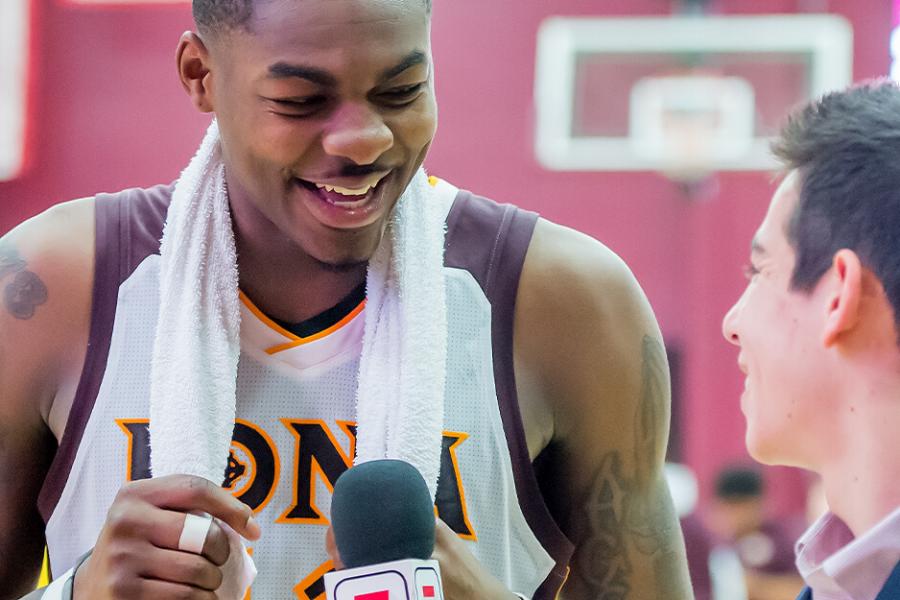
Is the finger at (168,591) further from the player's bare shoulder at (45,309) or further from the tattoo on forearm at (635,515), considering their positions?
the tattoo on forearm at (635,515)

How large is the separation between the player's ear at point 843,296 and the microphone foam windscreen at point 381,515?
17.0 inches

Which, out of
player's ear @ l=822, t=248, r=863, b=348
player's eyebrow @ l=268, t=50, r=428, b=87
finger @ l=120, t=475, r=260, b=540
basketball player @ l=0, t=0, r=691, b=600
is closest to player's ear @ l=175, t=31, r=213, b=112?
basketball player @ l=0, t=0, r=691, b=600

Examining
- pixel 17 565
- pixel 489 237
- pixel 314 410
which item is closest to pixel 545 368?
pixel 489 237

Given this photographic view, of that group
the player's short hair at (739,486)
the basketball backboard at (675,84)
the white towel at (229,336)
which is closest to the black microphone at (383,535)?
the white towel at (229,336)

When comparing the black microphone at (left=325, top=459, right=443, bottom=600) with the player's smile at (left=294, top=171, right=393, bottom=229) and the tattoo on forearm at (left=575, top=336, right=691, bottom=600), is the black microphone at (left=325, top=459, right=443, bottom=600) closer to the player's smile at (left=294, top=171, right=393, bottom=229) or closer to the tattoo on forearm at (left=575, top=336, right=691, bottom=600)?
the player's smile at (left=294, top=171, right=393, bottom=229)

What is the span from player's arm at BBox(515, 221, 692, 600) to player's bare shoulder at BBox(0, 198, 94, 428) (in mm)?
558

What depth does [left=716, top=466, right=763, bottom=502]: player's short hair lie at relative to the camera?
5414 millimetres

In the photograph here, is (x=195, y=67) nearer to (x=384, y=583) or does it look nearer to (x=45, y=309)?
(x=45, y=309)

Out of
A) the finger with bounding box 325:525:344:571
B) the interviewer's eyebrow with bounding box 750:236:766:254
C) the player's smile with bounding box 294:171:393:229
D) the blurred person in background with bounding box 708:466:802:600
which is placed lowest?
the blurred person in background with bounding box 708:466:802:600

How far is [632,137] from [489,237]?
462 centimetres

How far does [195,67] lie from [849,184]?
81 cm

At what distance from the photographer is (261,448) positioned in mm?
1597

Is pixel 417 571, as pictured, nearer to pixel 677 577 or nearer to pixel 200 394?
pixel 200 394

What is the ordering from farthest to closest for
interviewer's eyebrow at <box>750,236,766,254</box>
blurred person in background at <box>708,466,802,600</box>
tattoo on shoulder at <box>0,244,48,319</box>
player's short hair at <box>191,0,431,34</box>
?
blurred person in background at <box>708,466,802,600</box> → tattoo on shoulder at <box>0,244,48,319</box> → player's short hair at <box>191,0,431,34</box> → interviewer's eyebrow at <box>750,236,766,254</box>
